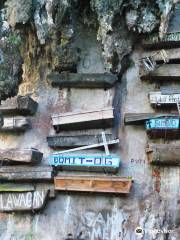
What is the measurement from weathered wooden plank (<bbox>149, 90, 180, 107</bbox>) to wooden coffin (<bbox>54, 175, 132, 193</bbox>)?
1467mm

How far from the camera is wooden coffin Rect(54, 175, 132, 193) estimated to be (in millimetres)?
9055

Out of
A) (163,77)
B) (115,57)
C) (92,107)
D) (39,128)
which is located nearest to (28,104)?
(39,128)

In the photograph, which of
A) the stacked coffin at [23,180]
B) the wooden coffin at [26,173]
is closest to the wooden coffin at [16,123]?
the stacked coffin at [23,180]

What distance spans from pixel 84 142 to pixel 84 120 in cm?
38

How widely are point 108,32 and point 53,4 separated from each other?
1.08m

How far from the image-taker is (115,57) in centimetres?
978

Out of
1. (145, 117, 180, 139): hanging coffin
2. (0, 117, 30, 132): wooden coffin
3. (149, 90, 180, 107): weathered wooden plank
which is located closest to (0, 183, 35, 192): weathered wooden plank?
(0, 117, 30, 132): wooden coffin

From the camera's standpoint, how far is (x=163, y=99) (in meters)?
9.44

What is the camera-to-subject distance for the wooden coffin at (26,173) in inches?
370

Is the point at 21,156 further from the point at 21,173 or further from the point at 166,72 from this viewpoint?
the point at 166,72

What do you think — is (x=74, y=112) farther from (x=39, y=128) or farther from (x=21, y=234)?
(x=21, y=234)

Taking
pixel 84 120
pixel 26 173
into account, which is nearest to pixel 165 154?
pixel 84 120

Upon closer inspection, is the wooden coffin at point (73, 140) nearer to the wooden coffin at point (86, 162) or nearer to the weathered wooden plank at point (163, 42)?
the wooden coffin at point (86, 162)

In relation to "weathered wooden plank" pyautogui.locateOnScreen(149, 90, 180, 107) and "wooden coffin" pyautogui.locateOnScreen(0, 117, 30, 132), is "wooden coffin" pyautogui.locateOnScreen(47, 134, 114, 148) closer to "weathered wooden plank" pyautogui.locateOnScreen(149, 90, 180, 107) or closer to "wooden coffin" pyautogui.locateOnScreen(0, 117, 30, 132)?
"wooden coffin" pyautogui.locateOnScreen(0, 117, 30, 132)
